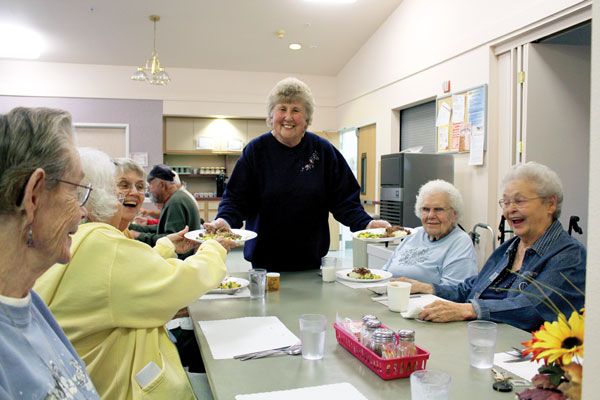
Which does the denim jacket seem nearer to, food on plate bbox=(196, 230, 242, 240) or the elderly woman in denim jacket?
the elderly woman in denim jacket

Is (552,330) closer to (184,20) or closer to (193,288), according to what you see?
(193,288)

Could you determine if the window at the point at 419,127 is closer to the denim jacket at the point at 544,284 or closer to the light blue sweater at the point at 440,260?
the light blue sweater at the point at 440,260

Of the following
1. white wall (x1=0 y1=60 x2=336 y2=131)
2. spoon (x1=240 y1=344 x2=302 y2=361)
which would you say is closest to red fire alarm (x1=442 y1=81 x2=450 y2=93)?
white wall (x1=0 y1=60 x2=336 y2=131)

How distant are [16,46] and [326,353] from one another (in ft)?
22.4

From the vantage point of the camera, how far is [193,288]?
1.44 metres

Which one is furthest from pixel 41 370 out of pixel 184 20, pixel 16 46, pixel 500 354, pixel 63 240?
pixel 16 46

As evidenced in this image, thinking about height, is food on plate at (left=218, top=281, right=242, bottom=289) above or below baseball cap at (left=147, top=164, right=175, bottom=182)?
below

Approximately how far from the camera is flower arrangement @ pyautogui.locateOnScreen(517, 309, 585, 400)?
2.24ft

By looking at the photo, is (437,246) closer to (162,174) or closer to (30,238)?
(30,238)

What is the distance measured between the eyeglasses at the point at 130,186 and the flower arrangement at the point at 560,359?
2257 millimetres

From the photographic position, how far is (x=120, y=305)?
4.38 feet

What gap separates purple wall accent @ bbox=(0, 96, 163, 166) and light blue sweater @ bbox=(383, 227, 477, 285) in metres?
5.49

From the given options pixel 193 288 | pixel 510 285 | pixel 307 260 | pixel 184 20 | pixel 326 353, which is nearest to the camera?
pixel 326 353

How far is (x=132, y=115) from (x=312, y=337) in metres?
6.64
